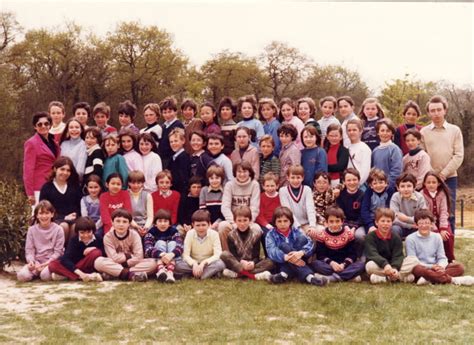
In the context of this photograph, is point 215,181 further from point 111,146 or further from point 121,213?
point 111,146

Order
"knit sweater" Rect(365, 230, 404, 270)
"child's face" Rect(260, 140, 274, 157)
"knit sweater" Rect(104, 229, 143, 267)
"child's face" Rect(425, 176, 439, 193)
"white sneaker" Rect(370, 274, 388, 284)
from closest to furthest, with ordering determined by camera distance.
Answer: "white sneaker" Rect(370, 274, 388, 284), "knit sweater" Rect(365, 230, 404, 270), "knit sweater" Rect(104, 229, 143, 267), "child's face" Rect(425, 176, 439, 193), "child's face" Rect(260, 140, 274, 157)

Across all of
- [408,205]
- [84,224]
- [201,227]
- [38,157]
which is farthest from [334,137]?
[38,157]

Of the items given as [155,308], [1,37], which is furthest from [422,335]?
[1,37]

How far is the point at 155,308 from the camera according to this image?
5.72 metres

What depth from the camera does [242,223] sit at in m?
7.39

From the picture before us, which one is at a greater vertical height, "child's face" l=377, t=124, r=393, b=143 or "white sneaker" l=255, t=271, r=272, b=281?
"child's face" l=377, t=124, r=393, b=143

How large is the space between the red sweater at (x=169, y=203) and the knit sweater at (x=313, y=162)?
6.00ft

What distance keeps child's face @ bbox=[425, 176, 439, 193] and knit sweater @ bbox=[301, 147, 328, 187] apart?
1.35 m

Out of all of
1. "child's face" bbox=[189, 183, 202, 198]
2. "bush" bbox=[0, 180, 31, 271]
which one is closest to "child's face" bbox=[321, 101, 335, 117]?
"child's face" bbox=[189, 183, 202, 198]

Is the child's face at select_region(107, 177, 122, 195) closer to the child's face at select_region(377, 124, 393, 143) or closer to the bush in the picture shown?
the bush

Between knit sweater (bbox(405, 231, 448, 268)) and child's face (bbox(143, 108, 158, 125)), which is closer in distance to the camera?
knit sweater (bbox(405, 231, 448, 268))

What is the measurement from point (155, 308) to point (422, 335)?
2535 millimetres

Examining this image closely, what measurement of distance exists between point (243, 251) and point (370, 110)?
2.93 meters

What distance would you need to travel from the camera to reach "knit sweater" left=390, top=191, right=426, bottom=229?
7.50 meters
